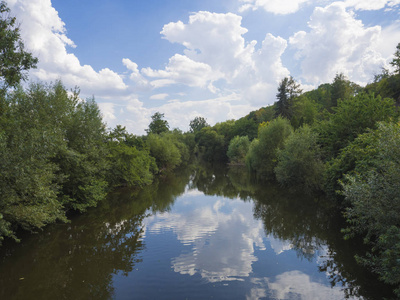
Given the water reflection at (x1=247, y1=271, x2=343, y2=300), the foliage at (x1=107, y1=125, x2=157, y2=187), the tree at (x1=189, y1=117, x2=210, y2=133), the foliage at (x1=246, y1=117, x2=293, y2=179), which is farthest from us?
the tree at (x1=189, y1=117, x2=210, y2=133)

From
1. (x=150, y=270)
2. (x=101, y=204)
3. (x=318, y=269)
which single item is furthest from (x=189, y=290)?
(x=101, y=204)

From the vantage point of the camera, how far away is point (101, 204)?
2588cm

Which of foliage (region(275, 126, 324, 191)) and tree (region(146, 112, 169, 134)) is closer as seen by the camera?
foliage (region(275, 126, 324, 191))

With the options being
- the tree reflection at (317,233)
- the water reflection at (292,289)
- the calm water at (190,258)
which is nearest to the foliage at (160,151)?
the tree reflection at (317,233)

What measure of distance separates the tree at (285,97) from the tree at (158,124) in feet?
126

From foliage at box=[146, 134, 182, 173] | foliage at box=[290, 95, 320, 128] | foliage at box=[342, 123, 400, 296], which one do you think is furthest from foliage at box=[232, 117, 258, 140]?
foliage at box=[342, 123, 400, 296]

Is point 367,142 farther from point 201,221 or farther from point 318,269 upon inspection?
point 201,221

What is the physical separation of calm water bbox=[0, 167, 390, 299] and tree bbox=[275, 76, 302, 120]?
138 feet

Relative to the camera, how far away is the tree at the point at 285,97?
61.4m

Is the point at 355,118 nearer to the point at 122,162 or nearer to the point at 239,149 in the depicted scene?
the point at 122,162

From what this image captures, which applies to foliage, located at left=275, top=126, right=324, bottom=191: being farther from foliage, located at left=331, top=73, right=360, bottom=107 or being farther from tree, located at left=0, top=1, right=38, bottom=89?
foliage, located at left=331, top=73, right=360, bottom=107

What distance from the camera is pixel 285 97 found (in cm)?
6203

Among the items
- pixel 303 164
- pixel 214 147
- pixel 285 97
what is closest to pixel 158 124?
pixel 214 147

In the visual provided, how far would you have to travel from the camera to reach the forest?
10.1 meters
